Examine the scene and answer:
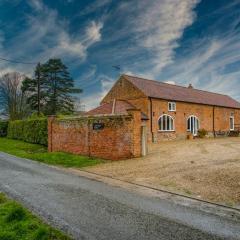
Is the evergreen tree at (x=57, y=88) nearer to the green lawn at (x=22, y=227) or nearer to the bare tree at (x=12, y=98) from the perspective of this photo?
the bare tree at (x=12, y=98)

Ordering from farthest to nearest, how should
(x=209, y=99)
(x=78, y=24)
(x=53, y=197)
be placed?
(x=209, y=99)
(x=78, y=24)
(x=53, y=197)

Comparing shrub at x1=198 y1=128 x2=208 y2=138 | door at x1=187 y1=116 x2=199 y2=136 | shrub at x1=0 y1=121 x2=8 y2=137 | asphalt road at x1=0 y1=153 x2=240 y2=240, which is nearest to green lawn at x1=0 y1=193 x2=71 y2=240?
asphalt road at x1=0 y1=153 x2=240 y2=240

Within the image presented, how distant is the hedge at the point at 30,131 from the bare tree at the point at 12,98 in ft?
47.6

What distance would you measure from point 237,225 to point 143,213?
2.05m

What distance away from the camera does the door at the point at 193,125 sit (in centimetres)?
3967

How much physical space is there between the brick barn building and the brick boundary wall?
10.3 metres

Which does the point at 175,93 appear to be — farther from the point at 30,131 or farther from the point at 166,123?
the point at 30,131

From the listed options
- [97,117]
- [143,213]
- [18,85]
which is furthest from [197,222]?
[18,85]

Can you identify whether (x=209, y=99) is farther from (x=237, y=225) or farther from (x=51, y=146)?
(x=237, y=225)

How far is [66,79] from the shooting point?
187 feet

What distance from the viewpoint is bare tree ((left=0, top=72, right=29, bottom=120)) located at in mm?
56897

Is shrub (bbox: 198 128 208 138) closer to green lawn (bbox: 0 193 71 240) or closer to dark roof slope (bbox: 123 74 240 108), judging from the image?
dark roof slope (bbox: 123 74 240 108)

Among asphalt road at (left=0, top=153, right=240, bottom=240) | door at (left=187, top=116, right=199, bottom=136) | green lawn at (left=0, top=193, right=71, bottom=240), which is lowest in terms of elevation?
asphalt road at (left=0, top=153, right=240, bottom=240)

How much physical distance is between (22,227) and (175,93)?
36.2 meters
